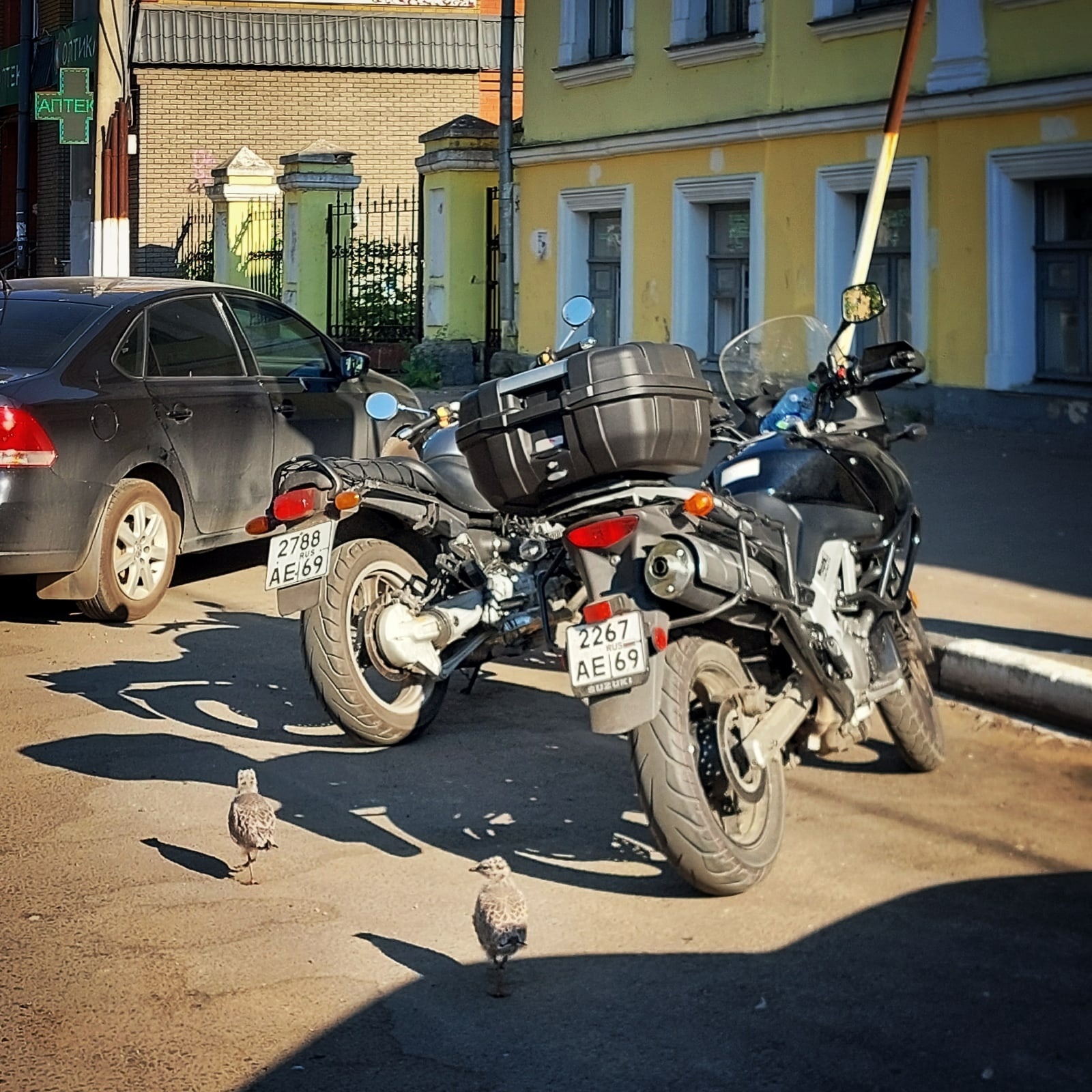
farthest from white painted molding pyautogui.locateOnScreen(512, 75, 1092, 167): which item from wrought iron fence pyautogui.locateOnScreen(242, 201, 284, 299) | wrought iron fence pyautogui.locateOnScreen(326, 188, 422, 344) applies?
wrought iron fence pyautogui.locateOnScreen(242, 201, 284, 299)

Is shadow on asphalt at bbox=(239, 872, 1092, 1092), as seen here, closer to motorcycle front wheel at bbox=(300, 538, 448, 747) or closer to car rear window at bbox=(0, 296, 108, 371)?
motorcycle front wheel at bbox=(300, 538, 448, 747)

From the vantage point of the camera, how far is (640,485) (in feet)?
15.9

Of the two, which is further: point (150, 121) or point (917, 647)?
point (150, 121)

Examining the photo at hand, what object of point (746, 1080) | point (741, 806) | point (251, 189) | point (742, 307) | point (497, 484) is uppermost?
point (251, 189)

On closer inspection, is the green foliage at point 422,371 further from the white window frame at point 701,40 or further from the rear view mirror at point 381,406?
the rear view mirror at point 381,406

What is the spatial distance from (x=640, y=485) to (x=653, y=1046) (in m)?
1.61

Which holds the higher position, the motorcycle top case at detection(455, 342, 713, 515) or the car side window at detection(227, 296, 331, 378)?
the car side window at detection(227, 296, 331, 378)

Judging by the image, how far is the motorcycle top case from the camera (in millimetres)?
4734

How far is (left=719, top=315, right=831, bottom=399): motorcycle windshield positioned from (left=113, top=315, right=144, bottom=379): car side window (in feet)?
11.2

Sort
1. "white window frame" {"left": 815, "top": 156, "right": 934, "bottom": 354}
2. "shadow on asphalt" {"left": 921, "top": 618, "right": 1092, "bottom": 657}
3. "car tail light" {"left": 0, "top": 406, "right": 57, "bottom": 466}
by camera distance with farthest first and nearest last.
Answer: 1. "white window frame" {"left": 815, "top": 156, "right": 934, "bottom": 354}
2. "car tail light" {"left": 0, "top": 406, "right": 57, "bottom": 466}
3. "shadow on asphalt" {"left": 921, "top": 618, "right": 1092, "bottom": 657}

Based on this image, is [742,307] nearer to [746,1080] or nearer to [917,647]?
[917,647]

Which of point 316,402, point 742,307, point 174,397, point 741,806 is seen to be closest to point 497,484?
point 741,806

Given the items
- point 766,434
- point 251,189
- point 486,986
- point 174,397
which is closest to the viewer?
point 486,986

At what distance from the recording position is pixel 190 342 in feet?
30.0
